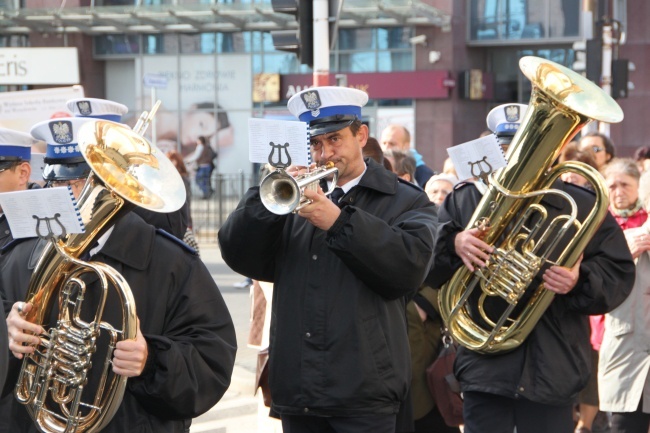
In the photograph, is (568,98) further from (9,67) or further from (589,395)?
(9,67)

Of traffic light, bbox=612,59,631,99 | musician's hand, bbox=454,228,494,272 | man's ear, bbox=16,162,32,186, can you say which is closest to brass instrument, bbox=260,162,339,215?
musician's hand, bbox=454,228,494,272

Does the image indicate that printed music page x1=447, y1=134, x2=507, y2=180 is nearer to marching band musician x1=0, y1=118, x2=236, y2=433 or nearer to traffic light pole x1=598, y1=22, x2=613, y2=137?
marching band musician x1=0, y1=118, x2=236, y2=433

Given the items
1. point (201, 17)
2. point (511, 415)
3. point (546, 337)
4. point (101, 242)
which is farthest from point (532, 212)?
point (201, 17)

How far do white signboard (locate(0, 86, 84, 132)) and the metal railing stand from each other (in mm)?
9266

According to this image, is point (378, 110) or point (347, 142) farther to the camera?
point (378, 110)

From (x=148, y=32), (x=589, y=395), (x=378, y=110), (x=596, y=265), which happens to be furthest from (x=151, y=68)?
(x=596, y=265)

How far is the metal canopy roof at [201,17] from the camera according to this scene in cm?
2353

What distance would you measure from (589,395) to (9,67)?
11358 millimetres

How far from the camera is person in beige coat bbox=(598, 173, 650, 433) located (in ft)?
20.3

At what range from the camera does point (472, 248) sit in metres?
4.96

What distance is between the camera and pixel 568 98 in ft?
15.8

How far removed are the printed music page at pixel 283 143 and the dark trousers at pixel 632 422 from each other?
9.82 ft

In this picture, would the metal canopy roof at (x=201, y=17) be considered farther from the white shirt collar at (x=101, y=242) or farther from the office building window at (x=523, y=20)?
the white shirt collar at (x=101, y=242)

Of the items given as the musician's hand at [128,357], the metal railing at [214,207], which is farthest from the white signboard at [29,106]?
the metal railing at [214,207]
